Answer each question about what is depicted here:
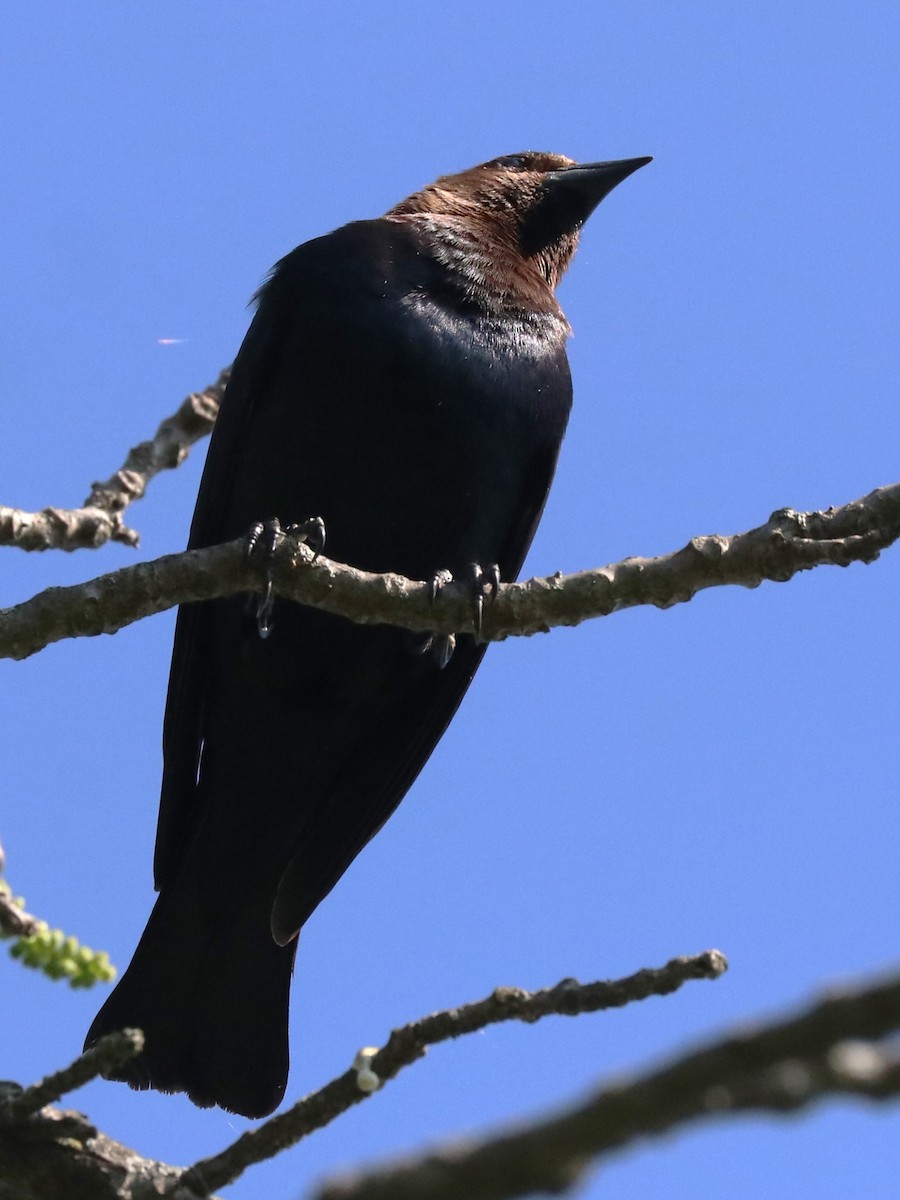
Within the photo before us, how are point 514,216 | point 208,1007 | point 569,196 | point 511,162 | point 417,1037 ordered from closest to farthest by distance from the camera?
point 417,1037, point 208,1007, point 514,216, point 569,196, point 511,162

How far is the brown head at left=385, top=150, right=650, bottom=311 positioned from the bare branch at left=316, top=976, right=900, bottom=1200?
14.1 feet

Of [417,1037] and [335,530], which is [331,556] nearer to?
[335,530]

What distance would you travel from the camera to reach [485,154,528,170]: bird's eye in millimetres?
6266

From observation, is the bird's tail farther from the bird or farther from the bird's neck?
the bird's neck

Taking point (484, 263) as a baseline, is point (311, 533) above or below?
below

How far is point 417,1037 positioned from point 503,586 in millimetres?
1265

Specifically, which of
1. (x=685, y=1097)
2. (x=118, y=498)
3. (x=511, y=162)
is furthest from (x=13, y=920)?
(x=511, y=162)

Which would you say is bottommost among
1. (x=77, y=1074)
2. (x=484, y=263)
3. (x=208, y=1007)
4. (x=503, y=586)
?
(x=77, y=1074)

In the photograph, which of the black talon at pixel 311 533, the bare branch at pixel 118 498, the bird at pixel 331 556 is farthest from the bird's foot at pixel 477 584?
the bare branch at pixel 118 498

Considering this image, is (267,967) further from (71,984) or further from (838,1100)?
(838,1100)

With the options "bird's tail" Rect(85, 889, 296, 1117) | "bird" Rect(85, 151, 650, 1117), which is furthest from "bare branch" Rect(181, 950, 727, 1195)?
"bird" Rect(85, 151, 650, 1117)

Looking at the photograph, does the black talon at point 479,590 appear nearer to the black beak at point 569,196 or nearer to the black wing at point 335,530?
the black wing at point 335,530

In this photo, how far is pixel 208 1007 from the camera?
14.2 ft

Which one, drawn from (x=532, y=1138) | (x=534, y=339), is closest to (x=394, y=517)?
(x=534, y=339)
